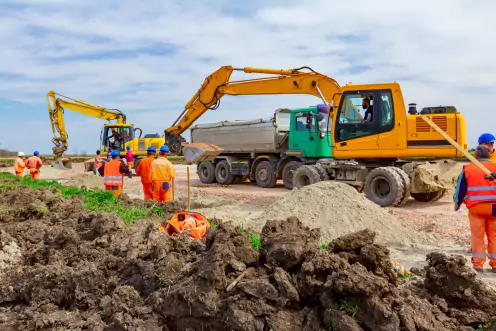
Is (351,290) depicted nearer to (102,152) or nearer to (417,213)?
(417,213)

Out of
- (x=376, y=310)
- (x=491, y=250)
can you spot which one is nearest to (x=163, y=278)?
(x=376, y=310)

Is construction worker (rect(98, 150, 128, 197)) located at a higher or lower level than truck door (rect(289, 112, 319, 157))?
lower

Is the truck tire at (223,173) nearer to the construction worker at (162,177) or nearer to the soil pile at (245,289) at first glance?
the construction worker at (162,177)

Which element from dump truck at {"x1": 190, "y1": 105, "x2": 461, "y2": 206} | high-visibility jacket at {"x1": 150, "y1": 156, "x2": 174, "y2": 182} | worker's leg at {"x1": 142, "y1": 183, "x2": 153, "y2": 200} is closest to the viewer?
high-visibility jacket at {"x1": 150, "y1": 156, "x2": 174, "y2": 182}

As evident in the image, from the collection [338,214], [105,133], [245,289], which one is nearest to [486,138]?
[338,214]

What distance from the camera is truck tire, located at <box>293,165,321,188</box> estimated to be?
48.0 feet

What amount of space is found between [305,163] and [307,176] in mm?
2676

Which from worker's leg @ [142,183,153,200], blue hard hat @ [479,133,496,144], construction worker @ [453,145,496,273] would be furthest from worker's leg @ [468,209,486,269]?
worker's leg @ [142,183,153,200]

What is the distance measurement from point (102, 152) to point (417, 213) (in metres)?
20.5

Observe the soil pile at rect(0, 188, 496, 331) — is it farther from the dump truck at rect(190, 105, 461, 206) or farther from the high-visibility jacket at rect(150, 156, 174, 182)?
the dump truck at rect(190, 105, 461, 206)

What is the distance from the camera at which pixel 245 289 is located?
4.15 m

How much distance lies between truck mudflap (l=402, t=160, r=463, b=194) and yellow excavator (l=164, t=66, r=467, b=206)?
19mm

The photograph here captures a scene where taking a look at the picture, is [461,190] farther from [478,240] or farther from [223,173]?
[223,173]

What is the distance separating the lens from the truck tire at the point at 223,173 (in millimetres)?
20866
